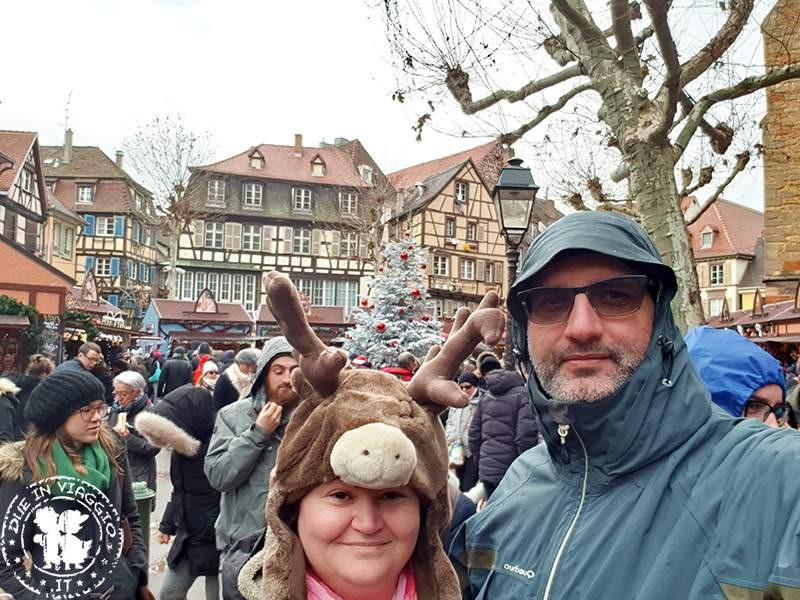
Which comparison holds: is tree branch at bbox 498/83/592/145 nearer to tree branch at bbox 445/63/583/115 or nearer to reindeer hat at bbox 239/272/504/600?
tree branch at bbox 445/63/583/115

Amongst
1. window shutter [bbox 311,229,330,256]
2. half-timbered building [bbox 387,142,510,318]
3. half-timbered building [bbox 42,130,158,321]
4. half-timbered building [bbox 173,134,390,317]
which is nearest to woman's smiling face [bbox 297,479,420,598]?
half-timbered building [bbox 387,142,510,318]

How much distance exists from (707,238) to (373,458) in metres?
53.1

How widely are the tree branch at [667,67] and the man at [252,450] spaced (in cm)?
382

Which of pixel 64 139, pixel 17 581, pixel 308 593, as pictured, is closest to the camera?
pixel 308 593

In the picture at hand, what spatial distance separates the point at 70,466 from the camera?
3.53 metres

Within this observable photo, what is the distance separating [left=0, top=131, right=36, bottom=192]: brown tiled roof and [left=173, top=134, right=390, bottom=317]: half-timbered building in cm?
1151

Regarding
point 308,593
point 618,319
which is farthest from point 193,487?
point 618,319

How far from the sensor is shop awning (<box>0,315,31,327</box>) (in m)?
14.5

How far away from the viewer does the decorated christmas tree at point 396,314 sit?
12383mm

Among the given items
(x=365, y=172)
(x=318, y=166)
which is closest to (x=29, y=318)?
→ (x=318, y=166)

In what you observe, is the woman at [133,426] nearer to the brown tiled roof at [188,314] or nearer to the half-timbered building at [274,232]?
the brown tiled roof at [188,314]

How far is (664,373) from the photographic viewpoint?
1.60 meters

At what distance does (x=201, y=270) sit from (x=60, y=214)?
28.7ft

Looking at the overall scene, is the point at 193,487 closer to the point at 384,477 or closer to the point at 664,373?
the point at 384,477
